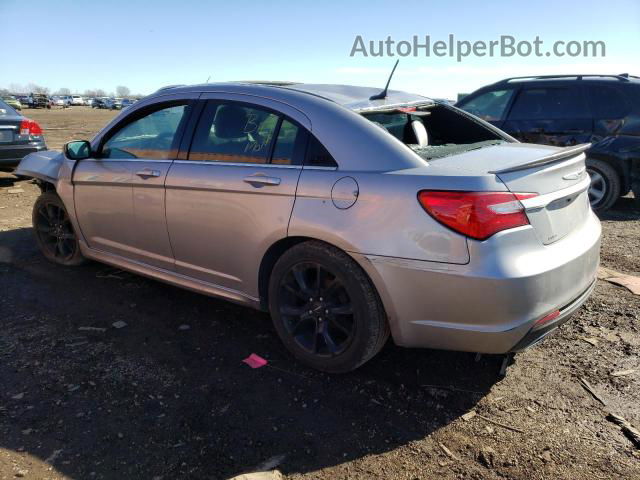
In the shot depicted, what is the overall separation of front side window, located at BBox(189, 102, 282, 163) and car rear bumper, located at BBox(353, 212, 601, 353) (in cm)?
104

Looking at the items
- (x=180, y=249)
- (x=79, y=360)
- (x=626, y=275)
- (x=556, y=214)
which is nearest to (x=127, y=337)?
(x=79, y=360)

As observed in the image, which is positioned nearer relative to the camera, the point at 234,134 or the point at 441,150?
the point at 441,150

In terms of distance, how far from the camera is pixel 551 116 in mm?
7227

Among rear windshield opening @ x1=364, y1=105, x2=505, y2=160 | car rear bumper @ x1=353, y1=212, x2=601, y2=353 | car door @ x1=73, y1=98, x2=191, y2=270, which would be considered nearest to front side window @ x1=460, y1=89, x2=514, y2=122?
rear windshield opening @ x1=364, y1=105, x2=505, y2=160

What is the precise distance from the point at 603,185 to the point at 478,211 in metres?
5.71

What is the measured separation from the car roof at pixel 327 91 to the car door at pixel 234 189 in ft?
0.28

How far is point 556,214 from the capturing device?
105 inches

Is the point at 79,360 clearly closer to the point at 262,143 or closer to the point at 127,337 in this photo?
the point at 127,337

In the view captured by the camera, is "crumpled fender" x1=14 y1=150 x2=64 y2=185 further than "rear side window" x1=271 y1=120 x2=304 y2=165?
Yes

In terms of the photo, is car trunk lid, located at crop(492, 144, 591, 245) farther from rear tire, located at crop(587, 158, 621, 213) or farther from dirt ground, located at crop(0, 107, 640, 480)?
rear tire, located at crop(587, 158, 621, 213)

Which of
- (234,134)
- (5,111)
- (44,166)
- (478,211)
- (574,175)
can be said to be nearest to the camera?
(478,211)

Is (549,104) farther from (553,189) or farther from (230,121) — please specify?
(230,121)

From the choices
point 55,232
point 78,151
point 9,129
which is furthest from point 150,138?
point 9,129

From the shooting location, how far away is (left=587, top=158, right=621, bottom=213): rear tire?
22.9 ft
